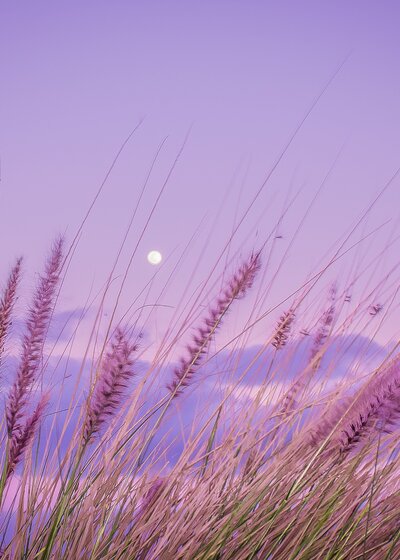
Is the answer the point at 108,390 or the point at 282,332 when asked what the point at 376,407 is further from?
the point at 108,390

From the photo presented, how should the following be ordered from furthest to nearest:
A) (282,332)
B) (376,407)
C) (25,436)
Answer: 1. (282,332)
2. (25,436)
3. (376,407)

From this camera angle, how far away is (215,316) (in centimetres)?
227

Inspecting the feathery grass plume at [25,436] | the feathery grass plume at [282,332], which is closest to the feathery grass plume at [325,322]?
the feathery grass plume at [282,332]

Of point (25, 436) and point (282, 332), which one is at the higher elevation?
point (282, 332)

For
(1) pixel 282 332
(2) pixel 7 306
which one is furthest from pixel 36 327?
(1) pixel 282 332

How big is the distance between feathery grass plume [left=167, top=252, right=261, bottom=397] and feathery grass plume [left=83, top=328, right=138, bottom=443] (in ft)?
0.56

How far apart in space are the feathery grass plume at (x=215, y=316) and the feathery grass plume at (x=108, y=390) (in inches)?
6.7

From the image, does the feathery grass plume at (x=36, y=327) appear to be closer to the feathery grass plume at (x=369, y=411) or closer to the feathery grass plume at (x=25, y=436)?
the feathery grass plume at (x=25, y=436)

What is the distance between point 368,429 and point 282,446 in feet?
1.26

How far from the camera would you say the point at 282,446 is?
7.37 feet

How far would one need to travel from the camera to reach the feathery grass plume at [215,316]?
2236mm

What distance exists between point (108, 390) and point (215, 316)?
1.35 ft

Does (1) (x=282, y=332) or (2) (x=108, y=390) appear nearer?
(2) (x=108, y=390)

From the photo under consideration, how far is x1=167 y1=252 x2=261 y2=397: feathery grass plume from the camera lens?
224 cm
